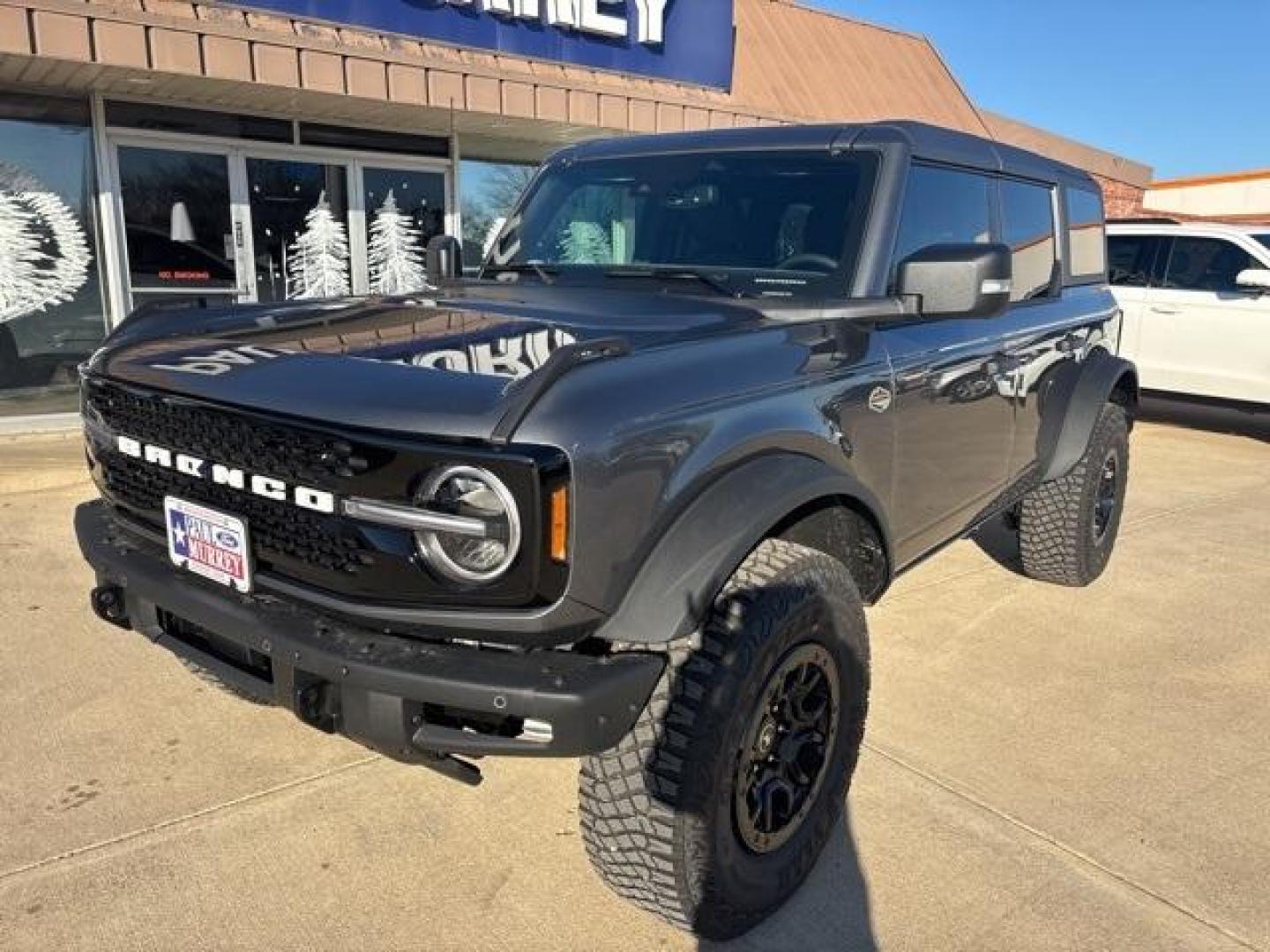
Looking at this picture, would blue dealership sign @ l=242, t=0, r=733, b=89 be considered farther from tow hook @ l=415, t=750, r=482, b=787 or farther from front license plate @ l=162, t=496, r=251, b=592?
tow hook @ l=415, t=750, r=482, b=787

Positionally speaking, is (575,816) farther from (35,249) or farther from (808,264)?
(35,249)

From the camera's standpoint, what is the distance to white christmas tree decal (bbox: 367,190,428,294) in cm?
973

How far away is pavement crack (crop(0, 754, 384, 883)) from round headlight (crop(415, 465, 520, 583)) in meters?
1.39

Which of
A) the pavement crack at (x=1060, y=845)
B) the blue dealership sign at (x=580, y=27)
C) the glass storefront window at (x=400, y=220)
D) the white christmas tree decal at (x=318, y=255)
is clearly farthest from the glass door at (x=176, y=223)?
the pavement crack at (x=1060, y=845)

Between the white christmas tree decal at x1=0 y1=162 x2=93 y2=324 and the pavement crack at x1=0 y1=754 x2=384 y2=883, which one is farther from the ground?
the white christmas tree decal at x1=0 y1=162 x2=93 y2=324

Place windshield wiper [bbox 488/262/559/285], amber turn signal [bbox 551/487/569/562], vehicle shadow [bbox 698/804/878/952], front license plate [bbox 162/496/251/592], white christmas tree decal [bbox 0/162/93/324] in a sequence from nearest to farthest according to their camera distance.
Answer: amber turn signal [bbox 551/487/569/562]
front license plate [bbox 162/496/251/592]
vehicle shadow [bbox 698/804/878/952]
windshield wiper [bbox 488/262/559/285]
white christmas tree decal [bbox 0/162/93/324]

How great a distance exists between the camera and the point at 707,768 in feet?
6.91

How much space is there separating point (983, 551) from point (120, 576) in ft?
14.5

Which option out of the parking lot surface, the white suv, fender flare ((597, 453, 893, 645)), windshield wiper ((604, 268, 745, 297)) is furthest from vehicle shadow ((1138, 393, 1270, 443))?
fender flare ((597, 453, 893, 645))

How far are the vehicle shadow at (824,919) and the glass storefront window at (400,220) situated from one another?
8220 mm

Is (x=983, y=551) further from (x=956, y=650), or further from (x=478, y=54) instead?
(x=478, y=54)

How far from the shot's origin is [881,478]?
2.94 meters

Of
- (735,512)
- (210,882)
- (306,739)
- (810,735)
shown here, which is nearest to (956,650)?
(810,735)

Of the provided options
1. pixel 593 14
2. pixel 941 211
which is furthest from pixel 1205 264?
pixel 941 211
